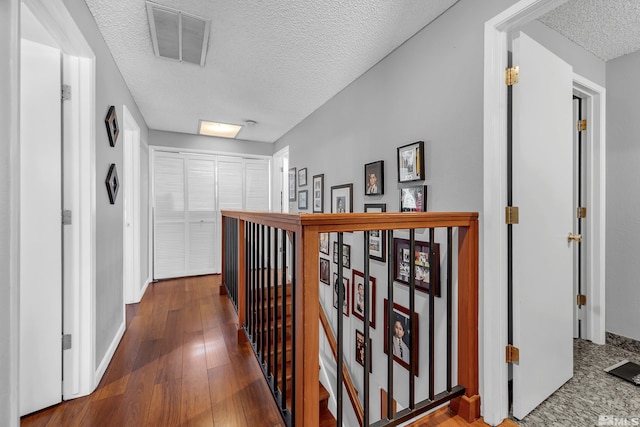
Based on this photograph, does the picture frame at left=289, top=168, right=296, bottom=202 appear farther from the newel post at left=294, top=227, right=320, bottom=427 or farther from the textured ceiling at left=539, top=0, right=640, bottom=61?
the newel post at left=294, top=227, right=320, bottom=427

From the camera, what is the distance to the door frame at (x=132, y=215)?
127 inches

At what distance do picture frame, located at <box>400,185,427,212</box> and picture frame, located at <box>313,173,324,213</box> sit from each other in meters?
1.33

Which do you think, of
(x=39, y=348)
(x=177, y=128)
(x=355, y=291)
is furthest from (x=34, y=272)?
(x=177, y=128)

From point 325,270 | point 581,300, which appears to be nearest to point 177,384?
point 325,270

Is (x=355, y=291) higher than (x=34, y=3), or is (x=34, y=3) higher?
(x=34, y=3)

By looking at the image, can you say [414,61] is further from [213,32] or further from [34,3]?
[34,3]

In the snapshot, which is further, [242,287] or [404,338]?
[242,287]

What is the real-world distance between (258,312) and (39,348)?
1144mm

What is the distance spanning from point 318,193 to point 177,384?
2249mm

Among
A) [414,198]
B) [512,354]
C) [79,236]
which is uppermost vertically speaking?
[414,198]

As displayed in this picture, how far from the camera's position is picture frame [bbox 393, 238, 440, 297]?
176 centimetres

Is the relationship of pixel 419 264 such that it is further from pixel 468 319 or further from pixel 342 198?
pixel 342 198

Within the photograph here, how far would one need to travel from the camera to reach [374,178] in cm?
235

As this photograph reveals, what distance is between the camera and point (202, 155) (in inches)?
181
